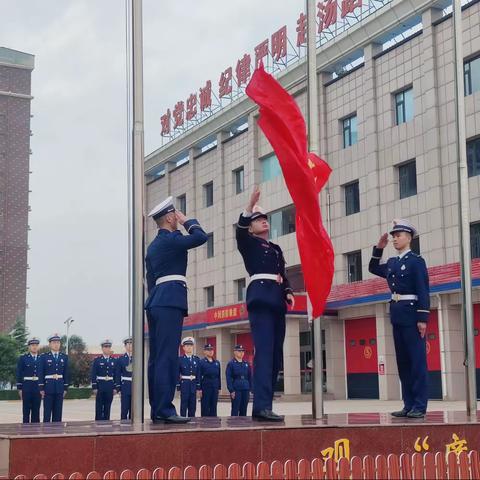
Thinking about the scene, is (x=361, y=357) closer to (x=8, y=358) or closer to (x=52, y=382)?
(x=52, y=382)

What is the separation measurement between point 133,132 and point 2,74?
6696cm

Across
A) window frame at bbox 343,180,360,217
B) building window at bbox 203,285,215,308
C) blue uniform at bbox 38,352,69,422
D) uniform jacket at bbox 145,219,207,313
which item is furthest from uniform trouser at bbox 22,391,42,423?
building window at bbox 203,285,215,308

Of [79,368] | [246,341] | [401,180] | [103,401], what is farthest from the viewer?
[79,368]

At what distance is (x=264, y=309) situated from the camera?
23.3 feet

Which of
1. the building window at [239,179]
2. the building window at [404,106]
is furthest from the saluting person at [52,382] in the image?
the building window at [239,179]

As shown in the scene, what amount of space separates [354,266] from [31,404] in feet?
54.0

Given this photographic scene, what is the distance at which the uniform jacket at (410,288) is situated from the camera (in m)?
7.93

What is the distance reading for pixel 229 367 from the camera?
16703 mm

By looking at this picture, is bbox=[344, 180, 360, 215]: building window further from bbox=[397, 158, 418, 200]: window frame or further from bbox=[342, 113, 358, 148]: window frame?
bbox=[397, 158, 418, 200]: window frame

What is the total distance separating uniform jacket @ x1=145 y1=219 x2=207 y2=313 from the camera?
6.95 meters

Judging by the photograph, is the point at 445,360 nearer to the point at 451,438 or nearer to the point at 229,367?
the point at 229,367

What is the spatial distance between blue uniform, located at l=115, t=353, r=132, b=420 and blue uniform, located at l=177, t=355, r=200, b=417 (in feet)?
3.57

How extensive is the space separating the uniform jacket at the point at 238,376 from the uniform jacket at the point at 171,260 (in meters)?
9.63

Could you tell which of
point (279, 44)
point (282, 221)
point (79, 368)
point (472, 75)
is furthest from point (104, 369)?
point (79, 368)
